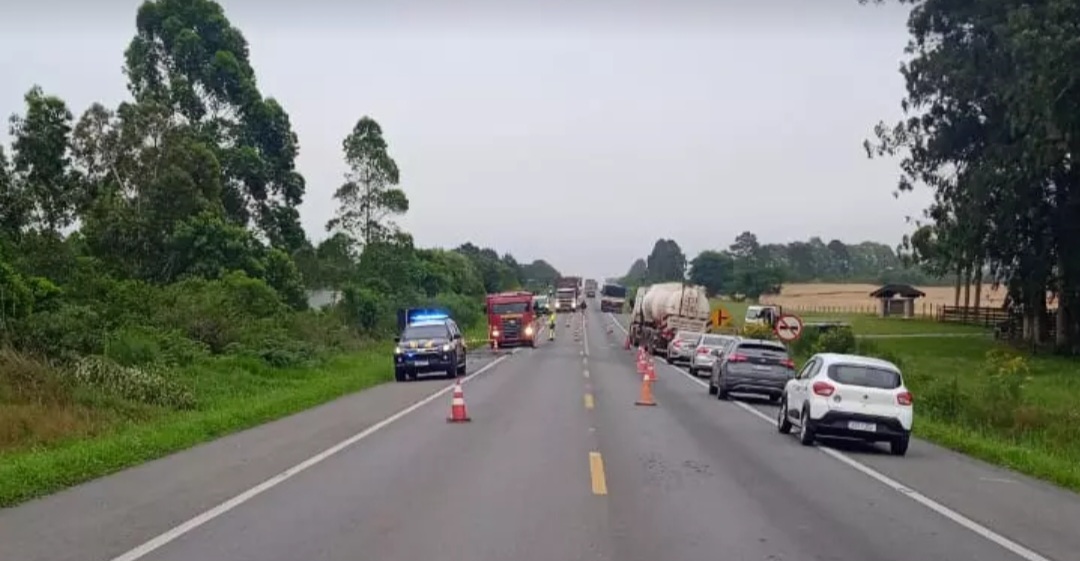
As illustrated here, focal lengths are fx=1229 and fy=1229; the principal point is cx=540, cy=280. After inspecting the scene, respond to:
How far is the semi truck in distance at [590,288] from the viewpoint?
184 metres

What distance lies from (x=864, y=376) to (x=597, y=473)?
6968 millimetres

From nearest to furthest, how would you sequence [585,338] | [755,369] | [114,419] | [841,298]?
[114,419]
[755,369]
[585,338]
[841,298]

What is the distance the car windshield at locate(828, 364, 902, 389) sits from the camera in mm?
19656

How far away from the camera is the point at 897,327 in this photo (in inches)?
3275

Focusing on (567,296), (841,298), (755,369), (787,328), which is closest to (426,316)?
(787,328)

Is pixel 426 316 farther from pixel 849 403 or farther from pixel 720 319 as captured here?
pixel 849 403

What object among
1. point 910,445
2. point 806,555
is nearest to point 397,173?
point 910,445

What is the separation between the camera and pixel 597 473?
1472cm

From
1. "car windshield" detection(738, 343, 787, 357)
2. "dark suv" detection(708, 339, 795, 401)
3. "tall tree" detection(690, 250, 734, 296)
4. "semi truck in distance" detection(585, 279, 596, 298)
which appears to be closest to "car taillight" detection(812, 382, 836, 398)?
"dark suv" detection(708, 339, 795, 401)

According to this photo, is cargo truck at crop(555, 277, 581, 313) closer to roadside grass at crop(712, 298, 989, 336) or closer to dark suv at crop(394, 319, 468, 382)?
roadside grass at crop(712, 298, 989, 336)

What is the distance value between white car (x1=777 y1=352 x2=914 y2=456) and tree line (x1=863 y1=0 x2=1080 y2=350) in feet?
72.9

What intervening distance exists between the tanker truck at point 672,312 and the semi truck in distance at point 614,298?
236ft

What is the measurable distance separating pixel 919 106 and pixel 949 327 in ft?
125

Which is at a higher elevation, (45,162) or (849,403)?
(45,162)
